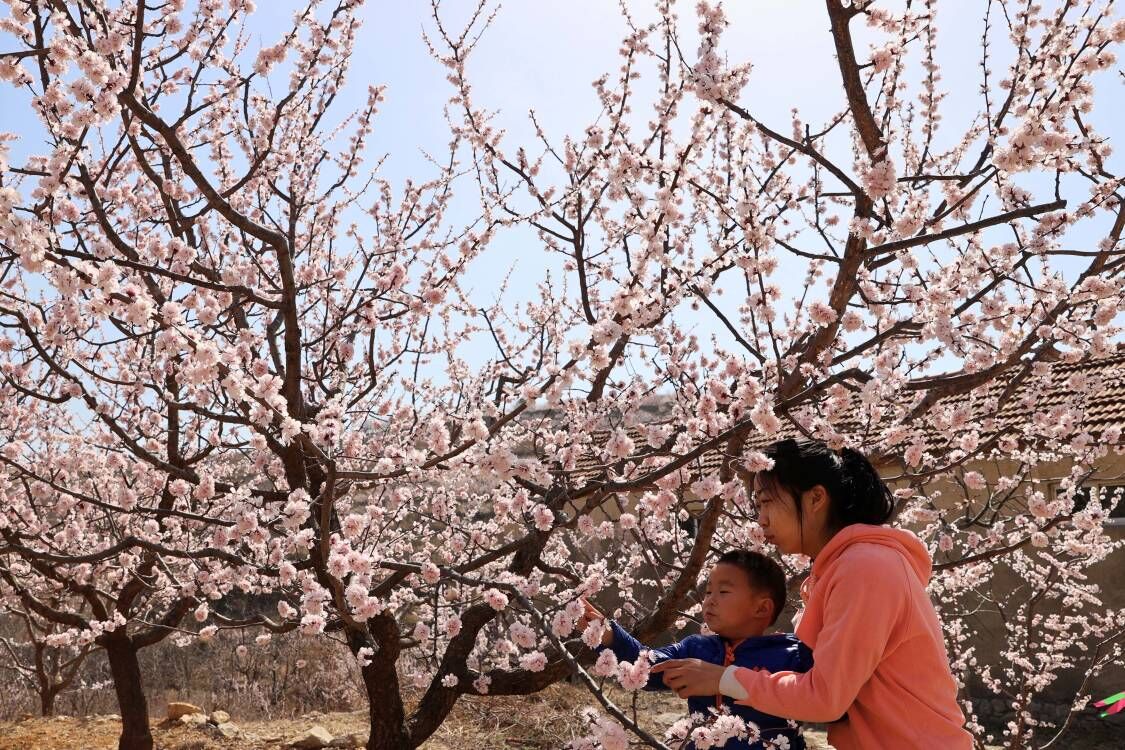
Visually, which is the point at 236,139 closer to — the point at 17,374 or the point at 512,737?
the point at 17,374

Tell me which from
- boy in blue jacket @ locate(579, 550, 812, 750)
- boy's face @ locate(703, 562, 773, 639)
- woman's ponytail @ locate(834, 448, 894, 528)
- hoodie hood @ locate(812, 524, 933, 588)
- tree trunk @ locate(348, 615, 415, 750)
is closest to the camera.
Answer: hoodie hood @ locate(812, 524, 933, 588)

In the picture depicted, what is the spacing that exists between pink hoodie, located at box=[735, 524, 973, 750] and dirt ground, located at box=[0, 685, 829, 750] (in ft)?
16.9

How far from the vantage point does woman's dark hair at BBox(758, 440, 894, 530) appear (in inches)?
80.4

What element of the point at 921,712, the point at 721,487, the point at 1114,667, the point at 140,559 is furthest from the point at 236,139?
the point at 1114,667

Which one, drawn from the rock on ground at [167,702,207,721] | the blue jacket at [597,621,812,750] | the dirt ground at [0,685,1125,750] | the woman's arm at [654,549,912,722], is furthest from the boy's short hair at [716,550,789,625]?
the rock on ground at [167,702,207,721]

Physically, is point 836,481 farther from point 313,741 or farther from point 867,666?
point 313,741

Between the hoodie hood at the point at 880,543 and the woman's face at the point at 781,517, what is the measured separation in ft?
0.31

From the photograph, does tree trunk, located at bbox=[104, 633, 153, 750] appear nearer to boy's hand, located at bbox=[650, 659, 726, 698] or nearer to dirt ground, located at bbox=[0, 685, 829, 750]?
dirt ground, located at bbox=[0, 685, 829, 750]

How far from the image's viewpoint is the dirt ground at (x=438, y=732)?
666 centimetres

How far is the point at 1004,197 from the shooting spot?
9.94 feet

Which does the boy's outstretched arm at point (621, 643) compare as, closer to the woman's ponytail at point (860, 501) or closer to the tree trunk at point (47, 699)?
the woman's ponytail at point (860, 501)

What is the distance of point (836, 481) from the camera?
6.75 feet

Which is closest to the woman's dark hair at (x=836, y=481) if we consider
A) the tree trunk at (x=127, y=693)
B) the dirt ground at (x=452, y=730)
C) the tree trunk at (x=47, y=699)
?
the dirt ground at (x=452, y=730)

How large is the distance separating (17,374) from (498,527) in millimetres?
2923
